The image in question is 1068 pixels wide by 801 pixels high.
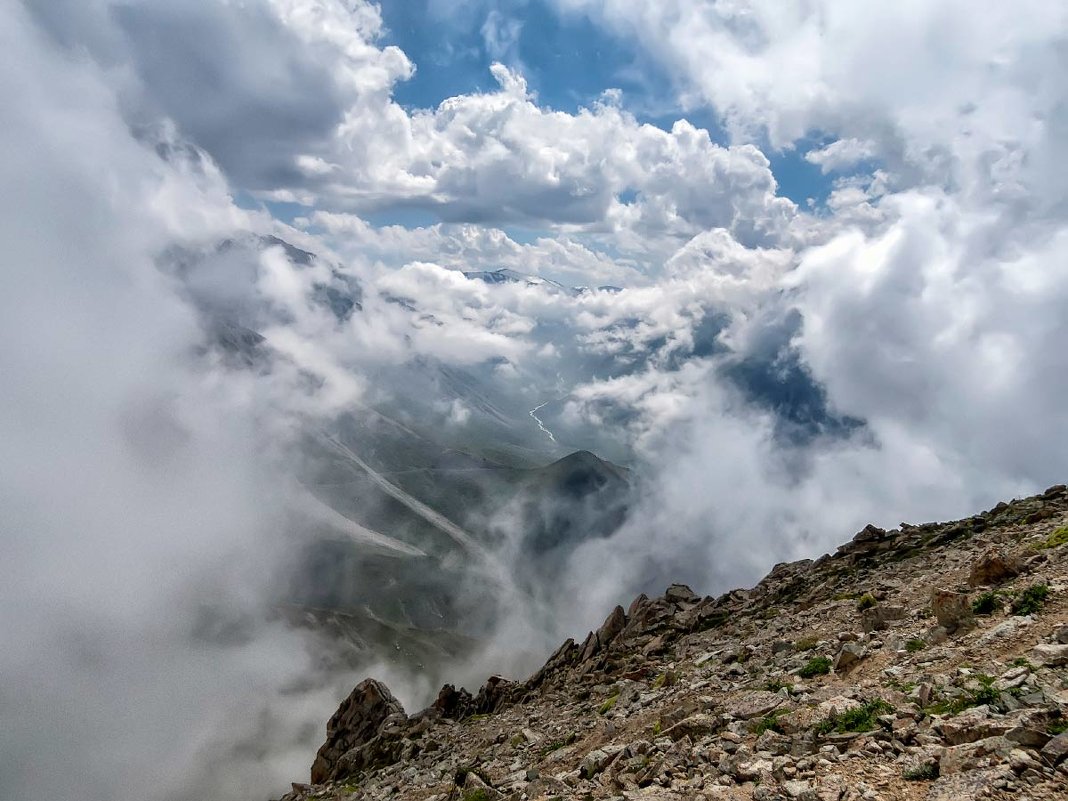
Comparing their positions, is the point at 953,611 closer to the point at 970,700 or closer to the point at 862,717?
the point at 970,700

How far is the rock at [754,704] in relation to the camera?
21609mm

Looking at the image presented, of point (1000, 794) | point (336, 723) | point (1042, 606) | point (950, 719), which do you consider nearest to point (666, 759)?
point (950, 719)

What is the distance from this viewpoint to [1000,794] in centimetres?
1205

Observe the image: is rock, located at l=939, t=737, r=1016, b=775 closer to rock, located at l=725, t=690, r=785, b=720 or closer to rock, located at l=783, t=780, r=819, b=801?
rock, located at l=783, t=780, r=819, b=801

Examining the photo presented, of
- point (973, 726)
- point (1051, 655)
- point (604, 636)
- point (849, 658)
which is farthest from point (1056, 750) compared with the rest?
point (604, 636)

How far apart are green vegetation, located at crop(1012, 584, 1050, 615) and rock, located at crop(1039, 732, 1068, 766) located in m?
10.9

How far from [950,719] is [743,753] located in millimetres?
5210

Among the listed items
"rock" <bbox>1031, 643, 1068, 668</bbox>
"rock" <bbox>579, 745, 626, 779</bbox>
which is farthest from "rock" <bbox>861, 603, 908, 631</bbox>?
"rock" <bbox>579, 745, 626, 779</bbox>

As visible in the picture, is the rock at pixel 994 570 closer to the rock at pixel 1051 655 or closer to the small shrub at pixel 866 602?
the small shrub at pixel 866 602

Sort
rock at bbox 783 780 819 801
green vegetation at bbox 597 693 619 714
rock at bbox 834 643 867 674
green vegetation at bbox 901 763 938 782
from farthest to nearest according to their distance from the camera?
1. green vegetation at bbox 597 693 619 714
2. rock at bbox 834 643 867 674
3. rock at bbox 783 780 819 801
4. green vegetation at bbox 901 763 938 782

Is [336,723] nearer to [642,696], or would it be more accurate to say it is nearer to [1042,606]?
[642,696]

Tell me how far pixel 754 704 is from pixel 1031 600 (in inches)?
395

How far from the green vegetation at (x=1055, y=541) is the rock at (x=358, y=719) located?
69.9 metres

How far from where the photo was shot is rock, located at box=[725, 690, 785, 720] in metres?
21.6
